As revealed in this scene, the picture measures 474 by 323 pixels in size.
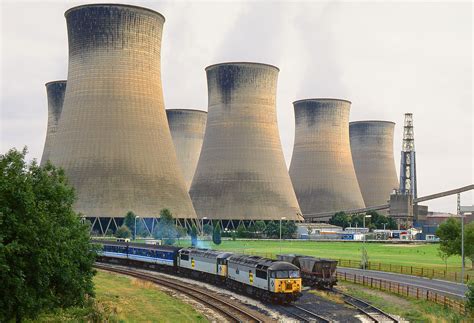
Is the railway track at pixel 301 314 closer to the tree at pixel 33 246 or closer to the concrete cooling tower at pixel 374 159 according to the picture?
the tree at pixel 33 246

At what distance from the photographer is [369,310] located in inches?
1089

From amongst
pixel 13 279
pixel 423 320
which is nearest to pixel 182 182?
pixel 423 320

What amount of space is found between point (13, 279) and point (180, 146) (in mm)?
93539

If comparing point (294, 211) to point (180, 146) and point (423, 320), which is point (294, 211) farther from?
point (423, 320)

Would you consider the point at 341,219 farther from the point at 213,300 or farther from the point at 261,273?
the point at 261,273

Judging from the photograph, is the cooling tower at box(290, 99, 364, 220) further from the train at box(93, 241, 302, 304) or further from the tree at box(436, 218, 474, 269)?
the train at box(93, 241, 302, 304)

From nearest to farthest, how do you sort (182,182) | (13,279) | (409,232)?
1. (13,279)
2. (182,182)
3. (409,232)

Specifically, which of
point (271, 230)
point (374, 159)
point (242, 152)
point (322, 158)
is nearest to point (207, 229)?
point (271, 230)

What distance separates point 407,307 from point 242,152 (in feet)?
184

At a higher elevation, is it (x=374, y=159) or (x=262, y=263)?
(x=374, y=159)

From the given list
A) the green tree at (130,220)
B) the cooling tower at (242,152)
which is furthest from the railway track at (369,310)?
the cooling tower at (242,152)

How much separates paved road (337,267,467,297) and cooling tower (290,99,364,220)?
56.4 m

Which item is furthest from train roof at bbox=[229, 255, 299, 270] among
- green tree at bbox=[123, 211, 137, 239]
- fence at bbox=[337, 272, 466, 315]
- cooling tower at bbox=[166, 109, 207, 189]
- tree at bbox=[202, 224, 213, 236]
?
cooling tower at bbox=[166, 109, 207, 189]

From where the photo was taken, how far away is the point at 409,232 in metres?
101
